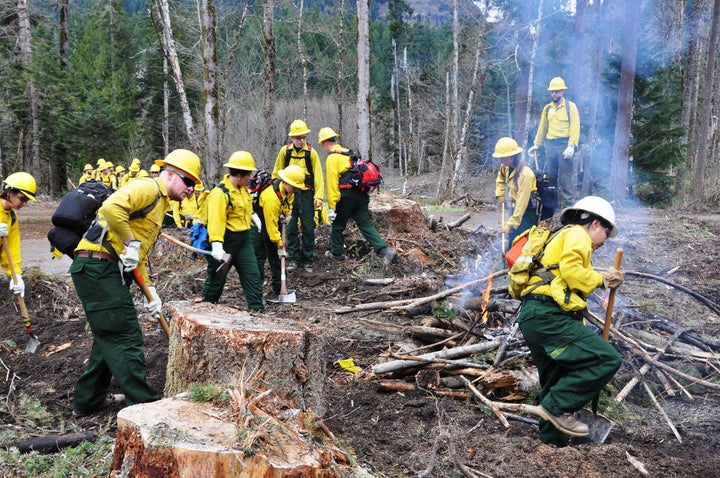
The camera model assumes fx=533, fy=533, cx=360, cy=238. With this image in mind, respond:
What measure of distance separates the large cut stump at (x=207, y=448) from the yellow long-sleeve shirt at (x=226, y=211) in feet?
10.8

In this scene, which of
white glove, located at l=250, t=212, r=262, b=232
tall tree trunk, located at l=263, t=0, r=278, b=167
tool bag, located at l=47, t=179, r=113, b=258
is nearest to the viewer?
tool bag, located at l=47, t=179, r=113, b=258

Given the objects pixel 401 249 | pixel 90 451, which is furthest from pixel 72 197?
pixel 401 249

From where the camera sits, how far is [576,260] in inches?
146

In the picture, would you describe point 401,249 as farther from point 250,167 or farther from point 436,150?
point 436,150

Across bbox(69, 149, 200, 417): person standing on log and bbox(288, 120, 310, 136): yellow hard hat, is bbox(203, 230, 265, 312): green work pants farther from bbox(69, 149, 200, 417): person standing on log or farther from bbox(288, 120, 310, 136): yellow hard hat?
bbox(288, 120, 310, 136): yellow hard hat

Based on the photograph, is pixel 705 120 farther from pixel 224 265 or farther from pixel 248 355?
pixel 248 355

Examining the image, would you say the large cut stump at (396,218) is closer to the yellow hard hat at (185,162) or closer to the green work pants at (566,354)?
the yellow hard hat at (185,162)

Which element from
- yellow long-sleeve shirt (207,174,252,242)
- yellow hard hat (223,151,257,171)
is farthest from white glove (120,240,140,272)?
yellow hard hat (223,151,257,171)

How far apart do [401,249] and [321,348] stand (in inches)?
223

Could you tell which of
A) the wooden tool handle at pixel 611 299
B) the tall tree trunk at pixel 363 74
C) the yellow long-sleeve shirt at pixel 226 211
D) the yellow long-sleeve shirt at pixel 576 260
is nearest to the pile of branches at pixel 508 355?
the wooden tool handle at pixel 611 299

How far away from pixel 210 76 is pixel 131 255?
324 inches

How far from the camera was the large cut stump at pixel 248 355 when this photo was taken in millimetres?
3502

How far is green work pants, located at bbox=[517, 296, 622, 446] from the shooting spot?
3.74m

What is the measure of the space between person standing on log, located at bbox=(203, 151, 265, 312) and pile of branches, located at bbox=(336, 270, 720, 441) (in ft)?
6.63
